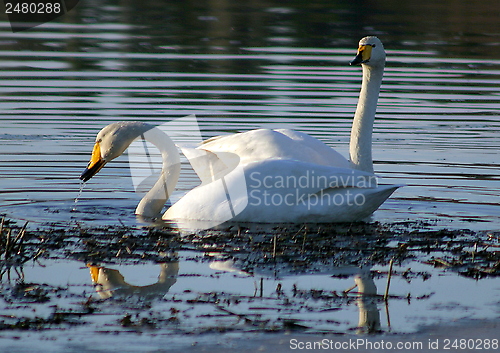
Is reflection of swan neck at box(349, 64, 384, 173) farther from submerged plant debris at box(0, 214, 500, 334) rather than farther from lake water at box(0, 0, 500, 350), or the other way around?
submerged plant debris at box(0, 214, 500, 334)

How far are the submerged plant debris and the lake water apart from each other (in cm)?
29

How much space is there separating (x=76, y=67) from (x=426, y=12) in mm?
17171

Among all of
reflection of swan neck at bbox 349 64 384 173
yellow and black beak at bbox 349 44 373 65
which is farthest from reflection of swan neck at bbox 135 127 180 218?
yellow and black beak at bbox 349 44 373 65

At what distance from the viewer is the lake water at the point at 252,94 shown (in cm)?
1030

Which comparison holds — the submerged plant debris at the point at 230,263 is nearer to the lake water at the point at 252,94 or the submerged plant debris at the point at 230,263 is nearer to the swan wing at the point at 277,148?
the lake water at the point at 252,94

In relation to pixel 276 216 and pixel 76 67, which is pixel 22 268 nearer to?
pixel 276 216

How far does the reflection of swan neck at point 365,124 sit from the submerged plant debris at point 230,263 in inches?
33.9

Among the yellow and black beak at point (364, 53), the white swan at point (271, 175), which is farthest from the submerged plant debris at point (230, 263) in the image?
the yellow and black beak at point (364, 53)

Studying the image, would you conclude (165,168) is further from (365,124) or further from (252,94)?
(252,94)

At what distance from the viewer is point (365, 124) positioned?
971 cm

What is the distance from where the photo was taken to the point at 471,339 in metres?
5.61

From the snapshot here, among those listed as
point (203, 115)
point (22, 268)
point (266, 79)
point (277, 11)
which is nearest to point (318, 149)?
point (22, 268)

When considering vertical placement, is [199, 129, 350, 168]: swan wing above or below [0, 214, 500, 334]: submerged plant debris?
above

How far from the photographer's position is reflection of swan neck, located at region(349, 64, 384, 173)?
9.58 m
